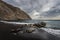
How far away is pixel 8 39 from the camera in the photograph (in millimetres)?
13844

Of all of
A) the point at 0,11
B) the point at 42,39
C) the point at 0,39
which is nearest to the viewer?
the point at 0,39

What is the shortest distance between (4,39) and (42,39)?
4.92m

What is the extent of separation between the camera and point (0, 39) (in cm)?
1360

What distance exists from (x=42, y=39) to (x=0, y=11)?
82871 millimetres

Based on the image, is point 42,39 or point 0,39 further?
point 42,39

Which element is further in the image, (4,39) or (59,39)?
(59,39)

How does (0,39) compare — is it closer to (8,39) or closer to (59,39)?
(8,39)

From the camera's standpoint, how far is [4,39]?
45.0 ft

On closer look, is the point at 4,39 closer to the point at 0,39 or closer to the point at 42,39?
the point at 0,39

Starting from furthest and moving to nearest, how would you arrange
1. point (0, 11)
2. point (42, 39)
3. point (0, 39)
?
point (0, 11) → point (42, 39) → point (0, 39)

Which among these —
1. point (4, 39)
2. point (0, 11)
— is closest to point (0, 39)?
point (4, 39)

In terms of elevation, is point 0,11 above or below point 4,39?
above

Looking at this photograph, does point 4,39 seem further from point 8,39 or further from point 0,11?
point 0,11

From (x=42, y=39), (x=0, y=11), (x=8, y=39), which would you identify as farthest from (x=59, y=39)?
(x=0, y=11)
